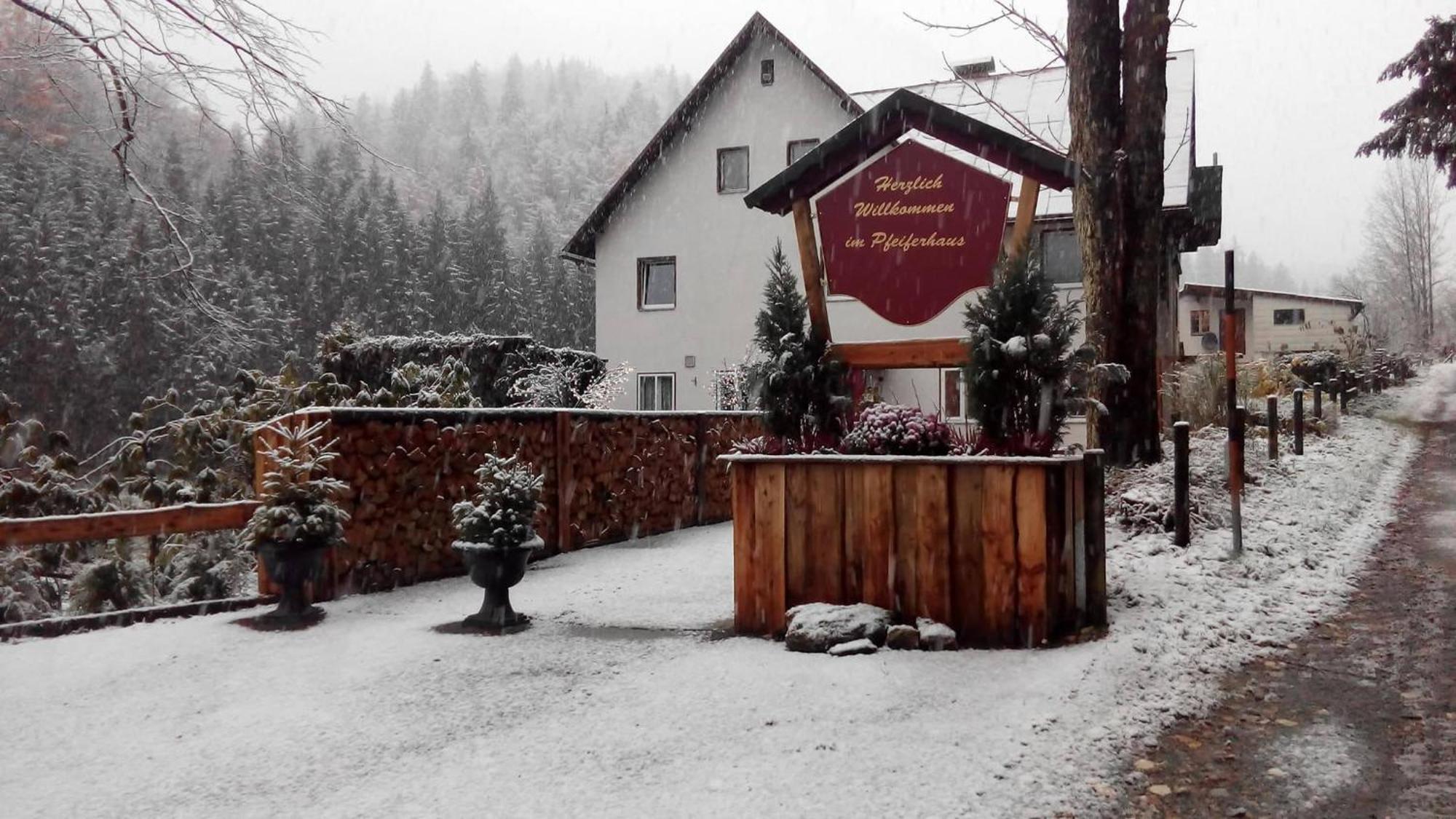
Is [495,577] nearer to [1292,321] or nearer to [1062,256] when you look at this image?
[1062,256]

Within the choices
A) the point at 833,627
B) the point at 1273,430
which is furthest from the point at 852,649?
the point at 1273,430

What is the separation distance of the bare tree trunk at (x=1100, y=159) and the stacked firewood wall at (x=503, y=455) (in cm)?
486

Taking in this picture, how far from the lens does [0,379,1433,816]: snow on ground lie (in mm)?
3568

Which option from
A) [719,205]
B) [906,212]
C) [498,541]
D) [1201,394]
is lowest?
[498,541]

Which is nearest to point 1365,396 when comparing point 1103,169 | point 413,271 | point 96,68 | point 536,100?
point 1103,169

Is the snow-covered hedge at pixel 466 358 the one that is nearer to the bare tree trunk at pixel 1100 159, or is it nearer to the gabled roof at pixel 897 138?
the bare tree trunk at pixel 1100 159

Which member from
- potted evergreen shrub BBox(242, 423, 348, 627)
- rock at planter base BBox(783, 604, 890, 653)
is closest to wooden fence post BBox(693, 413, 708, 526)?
potted evergreen shrub BBox(242, 423, 348, 627)

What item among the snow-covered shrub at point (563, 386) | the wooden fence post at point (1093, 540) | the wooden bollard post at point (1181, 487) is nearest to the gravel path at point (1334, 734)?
the wooden fence post at point (1093, 540)

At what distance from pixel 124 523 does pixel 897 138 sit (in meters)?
5.76

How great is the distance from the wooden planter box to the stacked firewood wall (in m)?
3.30

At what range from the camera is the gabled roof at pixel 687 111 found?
74.6 feet

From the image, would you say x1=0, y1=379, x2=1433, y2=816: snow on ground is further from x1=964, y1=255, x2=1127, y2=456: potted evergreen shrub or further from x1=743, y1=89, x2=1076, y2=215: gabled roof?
x1=743, y1=89, x2=1076, y2=215: gabled roof

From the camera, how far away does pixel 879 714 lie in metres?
4.30

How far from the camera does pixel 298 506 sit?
263 inches
